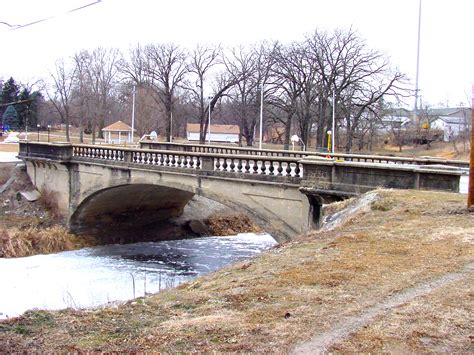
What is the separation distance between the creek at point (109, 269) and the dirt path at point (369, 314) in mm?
8698

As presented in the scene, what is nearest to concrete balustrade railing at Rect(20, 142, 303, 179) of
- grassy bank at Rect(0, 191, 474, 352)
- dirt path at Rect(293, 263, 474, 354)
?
grassy bank at Rect(0, 191, 474, 352)

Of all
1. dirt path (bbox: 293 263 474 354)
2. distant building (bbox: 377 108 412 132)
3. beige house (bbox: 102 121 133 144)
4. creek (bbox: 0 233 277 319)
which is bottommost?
creek (bbox: 0 233 277 319)

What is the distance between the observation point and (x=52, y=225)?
78.3ft

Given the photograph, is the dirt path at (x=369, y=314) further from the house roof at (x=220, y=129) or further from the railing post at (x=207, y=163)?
the house roof at (x=220, y=129)

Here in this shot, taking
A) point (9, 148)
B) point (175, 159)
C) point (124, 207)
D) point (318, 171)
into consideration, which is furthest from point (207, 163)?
point (9, 148)

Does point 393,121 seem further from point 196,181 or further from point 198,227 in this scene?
point 196,181

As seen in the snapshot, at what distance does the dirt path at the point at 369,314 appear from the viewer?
13.3ft

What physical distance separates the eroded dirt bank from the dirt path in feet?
62.7

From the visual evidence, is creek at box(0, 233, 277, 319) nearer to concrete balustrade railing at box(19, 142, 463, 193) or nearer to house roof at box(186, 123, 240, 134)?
concrete balustrade railing at box(19, 142, 463, 193)

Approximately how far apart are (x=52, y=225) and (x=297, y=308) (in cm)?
2109

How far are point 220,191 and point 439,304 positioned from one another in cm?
1196

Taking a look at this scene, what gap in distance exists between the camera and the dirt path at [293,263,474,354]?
405 cm

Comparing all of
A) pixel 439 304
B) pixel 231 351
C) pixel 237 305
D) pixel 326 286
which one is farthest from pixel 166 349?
pixel 439 304

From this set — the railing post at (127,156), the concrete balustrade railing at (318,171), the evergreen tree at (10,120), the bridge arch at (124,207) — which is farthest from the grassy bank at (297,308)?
the evergreen tree at (10,120)
